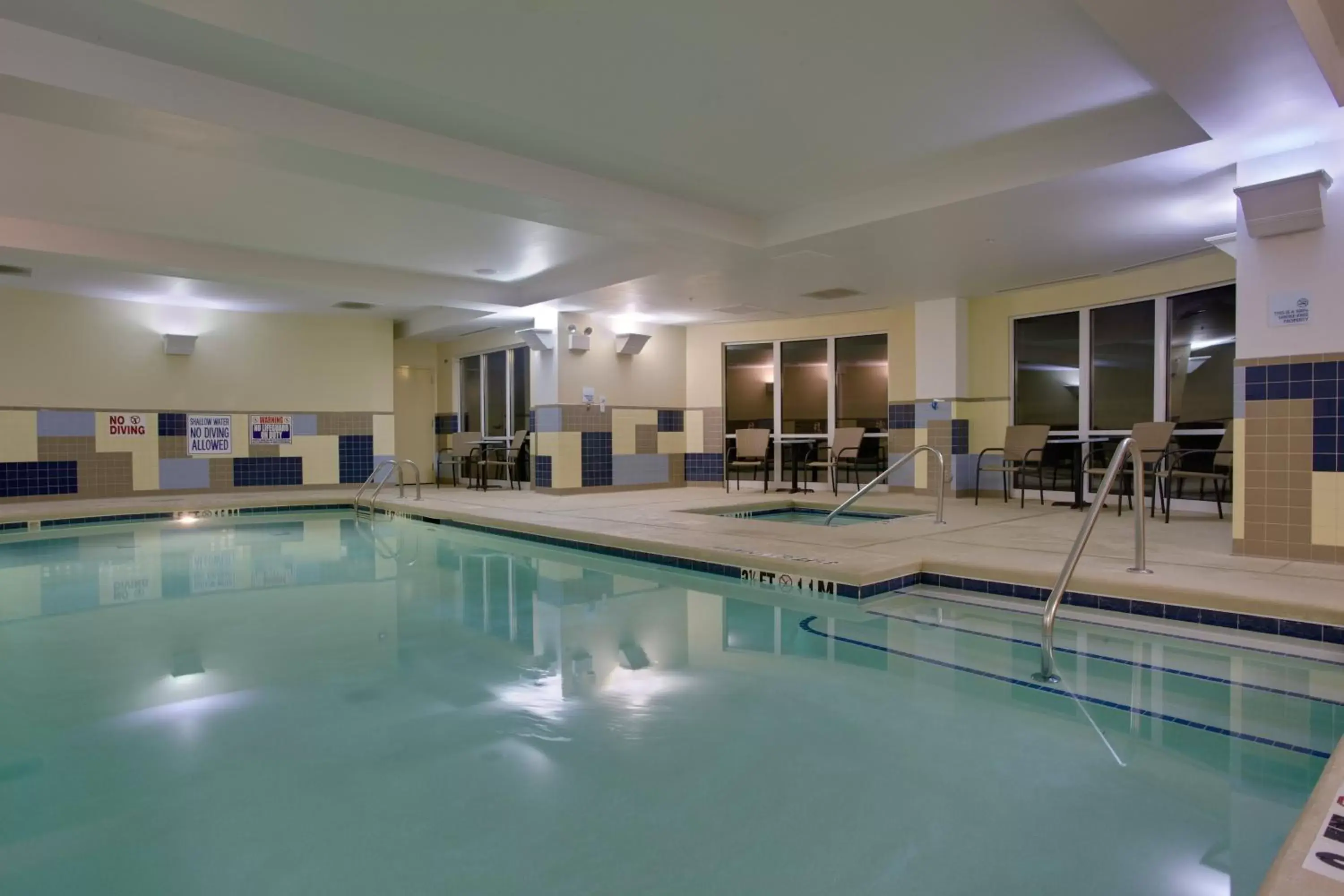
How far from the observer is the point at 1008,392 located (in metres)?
8.09

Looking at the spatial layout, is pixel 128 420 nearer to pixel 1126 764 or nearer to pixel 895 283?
pixel 895 283

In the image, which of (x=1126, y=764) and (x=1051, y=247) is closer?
(x=1126, y=764)

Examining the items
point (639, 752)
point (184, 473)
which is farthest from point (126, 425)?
point (639, 752)

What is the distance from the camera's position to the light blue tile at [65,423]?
8.40 m

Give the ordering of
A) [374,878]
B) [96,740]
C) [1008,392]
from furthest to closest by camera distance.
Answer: [1008,392], [96,740], [374,878]

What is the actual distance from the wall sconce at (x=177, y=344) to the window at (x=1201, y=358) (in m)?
10.2

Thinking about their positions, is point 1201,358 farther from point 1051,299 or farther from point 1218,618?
point 1218,618

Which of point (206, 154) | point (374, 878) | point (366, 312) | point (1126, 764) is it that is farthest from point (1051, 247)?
point (366, 312)

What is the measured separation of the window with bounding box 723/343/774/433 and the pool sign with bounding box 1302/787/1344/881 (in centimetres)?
850

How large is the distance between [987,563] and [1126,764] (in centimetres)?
209

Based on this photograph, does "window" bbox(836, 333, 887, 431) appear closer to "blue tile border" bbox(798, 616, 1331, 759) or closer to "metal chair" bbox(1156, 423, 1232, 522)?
"metal chair" bbox(1156, 423, 1232, 522)

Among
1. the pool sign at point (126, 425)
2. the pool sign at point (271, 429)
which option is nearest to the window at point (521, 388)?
the pool sign at point (271, 429)

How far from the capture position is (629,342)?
31.2 feet

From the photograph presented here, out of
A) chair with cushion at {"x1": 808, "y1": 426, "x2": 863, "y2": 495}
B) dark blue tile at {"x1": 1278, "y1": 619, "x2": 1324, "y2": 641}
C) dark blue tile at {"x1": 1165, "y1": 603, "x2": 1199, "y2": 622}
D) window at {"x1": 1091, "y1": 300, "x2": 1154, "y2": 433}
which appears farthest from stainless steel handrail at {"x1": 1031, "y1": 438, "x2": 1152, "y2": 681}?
chair with cushion at {"x1": 808, "y1": 426, "x2": 863, "y2": 495}
